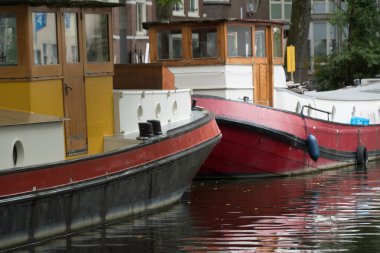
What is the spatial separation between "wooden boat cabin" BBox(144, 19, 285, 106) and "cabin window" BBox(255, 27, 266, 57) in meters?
0.15

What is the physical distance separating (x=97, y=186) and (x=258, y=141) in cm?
723

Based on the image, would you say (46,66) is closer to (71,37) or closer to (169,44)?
(71,37)

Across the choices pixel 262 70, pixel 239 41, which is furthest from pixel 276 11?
pixel 239 41

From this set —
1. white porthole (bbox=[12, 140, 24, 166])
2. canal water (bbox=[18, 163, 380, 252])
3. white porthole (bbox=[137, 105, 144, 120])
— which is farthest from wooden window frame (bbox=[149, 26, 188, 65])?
white porthole (bbox=[12, 140, 24, 166])

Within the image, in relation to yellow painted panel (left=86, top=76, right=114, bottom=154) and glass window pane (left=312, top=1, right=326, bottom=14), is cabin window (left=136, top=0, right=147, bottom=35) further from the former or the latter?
yellow painted panel (left=86, top=76, right=114, bottom=154)

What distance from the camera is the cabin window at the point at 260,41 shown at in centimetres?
2068

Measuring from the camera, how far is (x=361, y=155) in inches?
910

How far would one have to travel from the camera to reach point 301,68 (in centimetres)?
2930

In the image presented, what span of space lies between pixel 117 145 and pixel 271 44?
7540 millimetres

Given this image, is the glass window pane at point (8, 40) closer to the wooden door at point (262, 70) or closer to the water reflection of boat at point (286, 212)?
the water reflection of boat at point (286, 212)

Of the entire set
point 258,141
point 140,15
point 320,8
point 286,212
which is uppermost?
point 320,8

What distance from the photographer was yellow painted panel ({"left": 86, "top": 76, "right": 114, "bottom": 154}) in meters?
13.8

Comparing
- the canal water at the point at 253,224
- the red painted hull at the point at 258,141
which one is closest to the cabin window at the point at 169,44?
the red painted hull at the point at 258,141

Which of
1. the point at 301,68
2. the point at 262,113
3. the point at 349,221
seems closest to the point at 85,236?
the point at 349,221
